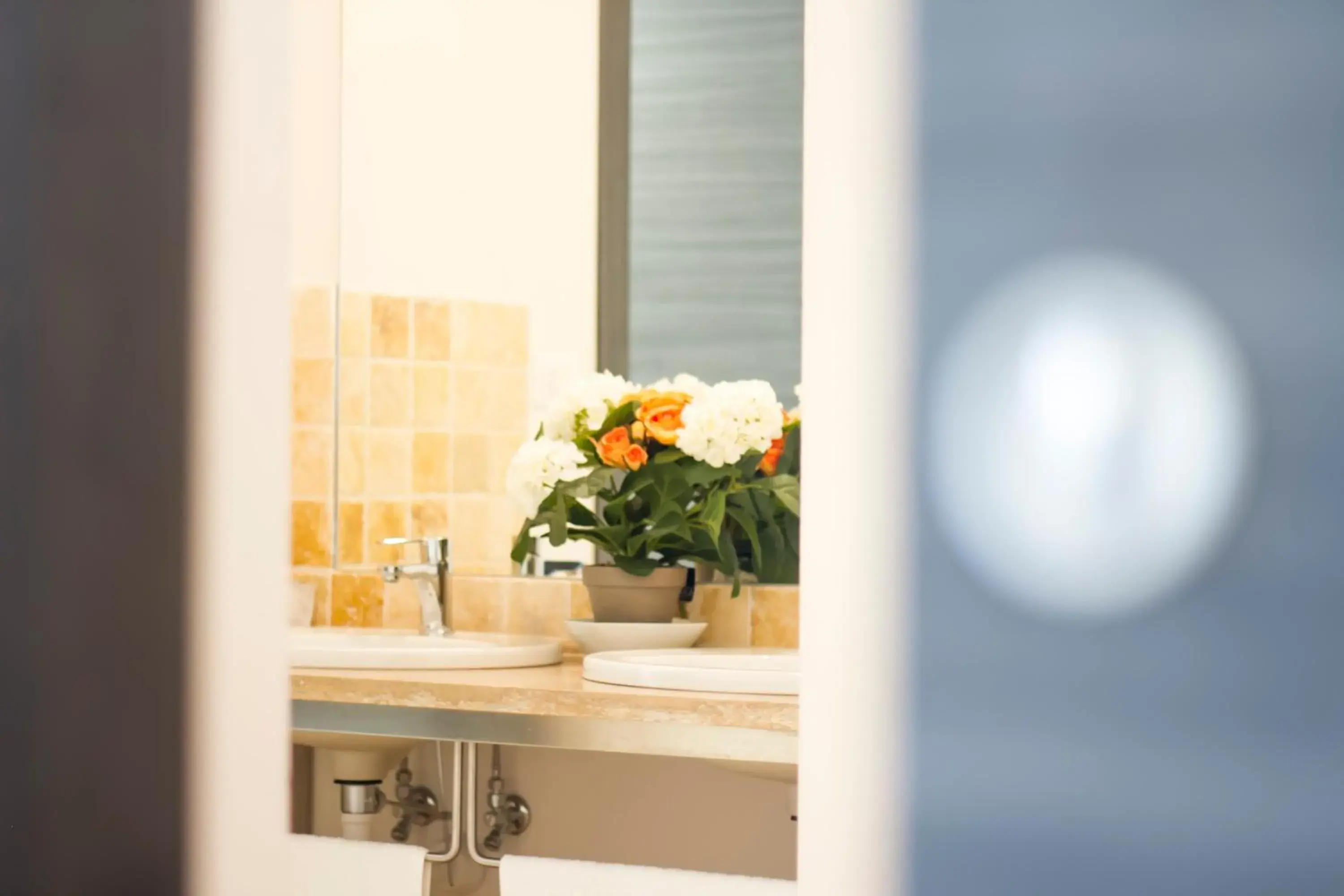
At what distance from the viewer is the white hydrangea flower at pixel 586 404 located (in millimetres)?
1937

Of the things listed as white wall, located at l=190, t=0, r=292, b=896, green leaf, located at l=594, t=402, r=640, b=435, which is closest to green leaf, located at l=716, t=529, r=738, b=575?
green leaf, located at l=594, t=402, r=640, b=435

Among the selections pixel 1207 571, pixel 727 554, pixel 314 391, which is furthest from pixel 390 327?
pixel 1207 571

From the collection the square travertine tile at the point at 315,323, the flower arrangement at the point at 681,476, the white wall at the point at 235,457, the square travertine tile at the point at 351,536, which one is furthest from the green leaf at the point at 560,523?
the white wall at the point at 235,457

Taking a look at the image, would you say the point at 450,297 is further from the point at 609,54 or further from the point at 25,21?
the point at 25,21

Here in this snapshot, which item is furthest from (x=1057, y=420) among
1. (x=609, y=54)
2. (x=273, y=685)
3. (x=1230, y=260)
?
(x=609, y=54)

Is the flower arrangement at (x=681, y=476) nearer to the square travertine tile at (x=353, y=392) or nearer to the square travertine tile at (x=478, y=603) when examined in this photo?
the square travertine tile at (x=478, y=603)

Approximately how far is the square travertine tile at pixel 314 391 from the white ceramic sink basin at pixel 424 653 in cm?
43

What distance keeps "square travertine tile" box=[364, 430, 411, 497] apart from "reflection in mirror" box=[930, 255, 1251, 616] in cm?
204

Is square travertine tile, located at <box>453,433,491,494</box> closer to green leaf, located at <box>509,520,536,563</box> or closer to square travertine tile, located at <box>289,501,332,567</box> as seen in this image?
green leaf, located at <box>509,520,536,563</box>

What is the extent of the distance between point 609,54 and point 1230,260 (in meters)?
1.94

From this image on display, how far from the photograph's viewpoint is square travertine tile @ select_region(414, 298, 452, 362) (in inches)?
86.4

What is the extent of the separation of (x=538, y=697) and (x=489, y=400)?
0.70 m

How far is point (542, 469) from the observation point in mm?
1966

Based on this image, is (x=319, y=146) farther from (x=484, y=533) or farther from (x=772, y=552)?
(x=772, y=552)
